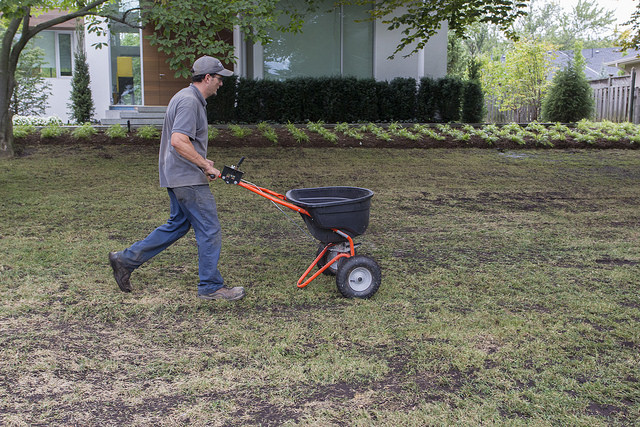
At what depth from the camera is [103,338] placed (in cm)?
414

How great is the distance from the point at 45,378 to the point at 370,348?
1.95 metres

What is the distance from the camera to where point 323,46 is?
57.8ft

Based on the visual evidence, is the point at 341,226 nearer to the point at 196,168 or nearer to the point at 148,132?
the point at 196,168

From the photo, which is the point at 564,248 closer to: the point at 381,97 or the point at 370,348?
the point at 370,348

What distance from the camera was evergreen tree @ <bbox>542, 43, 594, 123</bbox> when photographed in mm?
18422

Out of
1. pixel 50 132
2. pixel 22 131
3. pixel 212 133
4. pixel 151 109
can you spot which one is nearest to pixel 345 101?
pixel 212 133

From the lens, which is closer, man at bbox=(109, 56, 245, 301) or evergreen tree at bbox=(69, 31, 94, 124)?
man at bbox=(109, 56, 245, 301)

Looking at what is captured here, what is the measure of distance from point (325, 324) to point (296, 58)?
46.4 ft

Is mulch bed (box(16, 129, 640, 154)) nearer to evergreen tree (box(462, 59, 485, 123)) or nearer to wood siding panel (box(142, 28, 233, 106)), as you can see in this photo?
evergreen tree (box(462, 59, 485, 123))

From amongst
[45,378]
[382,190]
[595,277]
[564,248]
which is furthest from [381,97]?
[45,378]

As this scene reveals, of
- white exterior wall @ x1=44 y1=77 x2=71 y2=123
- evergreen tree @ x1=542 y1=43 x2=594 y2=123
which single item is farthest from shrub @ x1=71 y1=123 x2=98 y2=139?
evergreen tree @ x1=542 y1=43 x2=594 y2=123

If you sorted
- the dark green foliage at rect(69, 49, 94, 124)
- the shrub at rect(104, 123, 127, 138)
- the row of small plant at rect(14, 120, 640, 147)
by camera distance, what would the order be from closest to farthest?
the shrub at rect(104, 123, 127, 138) → the row of small plant at rect(14, 120, 640, 147) → the dark green foliage at rect(69, 49, 94, 124)

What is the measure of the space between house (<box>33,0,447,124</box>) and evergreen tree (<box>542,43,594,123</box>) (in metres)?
3.52

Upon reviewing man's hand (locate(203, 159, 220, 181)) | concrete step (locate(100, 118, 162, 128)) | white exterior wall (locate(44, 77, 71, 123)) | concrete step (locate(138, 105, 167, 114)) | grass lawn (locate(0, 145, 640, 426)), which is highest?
white exterior wall (locate(44, 77, 71, 123))
